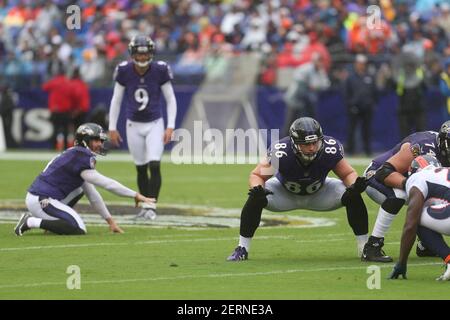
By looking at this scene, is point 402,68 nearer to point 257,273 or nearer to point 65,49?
point 65,49

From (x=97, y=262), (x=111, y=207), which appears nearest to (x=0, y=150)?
(x=111, y=207)

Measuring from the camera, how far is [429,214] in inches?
328

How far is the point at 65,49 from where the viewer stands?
26922 millimetres

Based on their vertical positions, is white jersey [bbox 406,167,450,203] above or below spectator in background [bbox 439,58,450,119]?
below

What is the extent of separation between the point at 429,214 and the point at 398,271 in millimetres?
454

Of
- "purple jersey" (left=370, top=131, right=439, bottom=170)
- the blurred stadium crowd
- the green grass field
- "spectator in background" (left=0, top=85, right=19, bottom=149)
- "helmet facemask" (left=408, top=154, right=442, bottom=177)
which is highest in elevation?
the blurred stadium crowd

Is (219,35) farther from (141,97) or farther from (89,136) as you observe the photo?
(89,136)

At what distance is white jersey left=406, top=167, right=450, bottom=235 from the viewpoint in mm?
8320

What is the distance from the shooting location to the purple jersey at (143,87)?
13234 mm

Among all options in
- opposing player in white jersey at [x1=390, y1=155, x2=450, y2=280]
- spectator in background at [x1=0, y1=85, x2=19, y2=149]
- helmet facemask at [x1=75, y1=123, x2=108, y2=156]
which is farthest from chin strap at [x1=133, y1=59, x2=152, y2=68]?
spectator in background at [x1=0, y1=85, x2=19, y2=149]

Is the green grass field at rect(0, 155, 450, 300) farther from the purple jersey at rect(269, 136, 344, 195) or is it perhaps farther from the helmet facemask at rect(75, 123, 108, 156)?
the helmet facemask at rect(75, 123, 108, 156)

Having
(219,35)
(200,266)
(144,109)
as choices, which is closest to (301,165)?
(200,266)

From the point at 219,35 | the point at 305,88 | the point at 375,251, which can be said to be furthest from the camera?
the point at 219,35

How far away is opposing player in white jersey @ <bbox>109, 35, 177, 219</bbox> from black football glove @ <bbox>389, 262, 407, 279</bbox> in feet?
16.4
